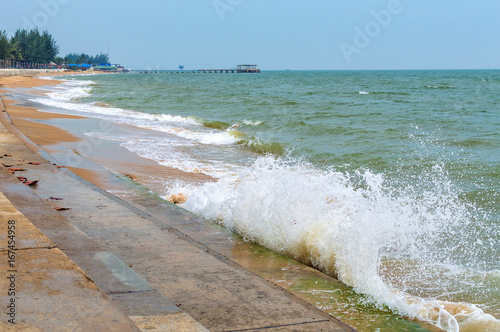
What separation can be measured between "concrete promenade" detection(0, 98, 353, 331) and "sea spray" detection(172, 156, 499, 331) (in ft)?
1.96

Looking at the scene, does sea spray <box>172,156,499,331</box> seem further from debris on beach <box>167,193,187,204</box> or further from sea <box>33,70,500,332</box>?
debris on beach <box>167,193,187,204</box>

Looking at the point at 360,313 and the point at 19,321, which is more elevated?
the point at 19,321

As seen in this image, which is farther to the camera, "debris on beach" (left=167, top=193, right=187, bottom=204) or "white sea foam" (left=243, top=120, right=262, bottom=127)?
"white sea foam" (left=243, top=120, right=262, bottom=127)

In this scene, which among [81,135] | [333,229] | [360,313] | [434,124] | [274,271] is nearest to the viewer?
[360,313]

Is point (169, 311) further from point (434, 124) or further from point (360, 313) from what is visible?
point (434, 124)

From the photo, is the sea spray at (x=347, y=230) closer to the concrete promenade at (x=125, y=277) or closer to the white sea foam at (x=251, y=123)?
the concrete promenade at (x=125, y=277)

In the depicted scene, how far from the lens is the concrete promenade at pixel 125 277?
3182 mm

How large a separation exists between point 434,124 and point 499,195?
1381 cm

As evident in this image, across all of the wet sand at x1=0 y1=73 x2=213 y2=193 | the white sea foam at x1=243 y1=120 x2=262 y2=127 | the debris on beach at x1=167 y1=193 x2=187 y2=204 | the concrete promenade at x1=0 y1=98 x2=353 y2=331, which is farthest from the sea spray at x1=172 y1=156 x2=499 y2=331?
the white sea foam at x1=243 y1=120 x2=262 y2=127

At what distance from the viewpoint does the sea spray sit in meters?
4.52

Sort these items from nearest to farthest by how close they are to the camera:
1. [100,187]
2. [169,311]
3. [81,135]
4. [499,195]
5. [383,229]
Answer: [169,311] → [383,229] → [100,187] → [499,195] → [81,135]

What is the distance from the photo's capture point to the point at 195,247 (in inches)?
196

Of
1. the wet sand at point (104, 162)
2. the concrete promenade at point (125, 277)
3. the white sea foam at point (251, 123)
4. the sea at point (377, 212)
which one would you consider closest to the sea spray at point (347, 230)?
the sea at point (377, 212)

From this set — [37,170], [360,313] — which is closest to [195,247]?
[360,313]
